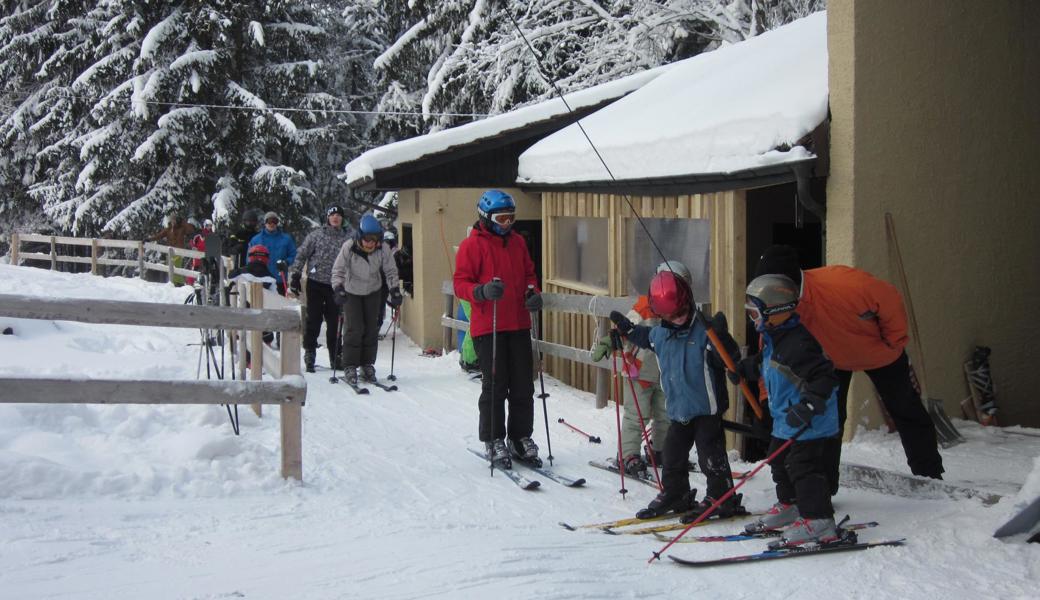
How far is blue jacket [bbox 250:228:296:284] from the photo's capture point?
43.3 feet

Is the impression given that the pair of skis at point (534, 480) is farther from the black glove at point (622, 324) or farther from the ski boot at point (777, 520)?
the ski boot at point (777, 520)

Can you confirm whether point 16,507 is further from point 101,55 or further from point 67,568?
point 101,55

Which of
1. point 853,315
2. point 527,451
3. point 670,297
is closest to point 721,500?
point 670,297

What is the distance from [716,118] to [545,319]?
4399mm

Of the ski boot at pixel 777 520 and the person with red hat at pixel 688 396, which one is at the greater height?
the person with red hat at pixel 688 396

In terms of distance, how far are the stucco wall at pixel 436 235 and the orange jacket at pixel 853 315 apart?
835 centimetres

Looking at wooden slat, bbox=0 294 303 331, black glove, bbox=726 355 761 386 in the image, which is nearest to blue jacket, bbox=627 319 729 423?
black glove, bbox=726 355 761 386

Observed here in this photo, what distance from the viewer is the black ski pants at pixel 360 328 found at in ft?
36.4

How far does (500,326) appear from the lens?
732 cm

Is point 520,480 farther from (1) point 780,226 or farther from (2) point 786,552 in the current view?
(1) point 780,226

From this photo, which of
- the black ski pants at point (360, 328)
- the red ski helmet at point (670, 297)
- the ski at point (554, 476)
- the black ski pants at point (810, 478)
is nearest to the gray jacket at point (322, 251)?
the black ski pants at point (360, 328)

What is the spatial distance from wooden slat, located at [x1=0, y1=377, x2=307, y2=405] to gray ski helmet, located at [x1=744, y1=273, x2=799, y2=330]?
2.91m

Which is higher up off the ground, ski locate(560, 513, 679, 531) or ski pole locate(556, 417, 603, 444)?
ski locate(560, 513, 679, 531)

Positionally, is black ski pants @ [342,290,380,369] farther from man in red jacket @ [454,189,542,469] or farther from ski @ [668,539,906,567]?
ski @ [668,539,906,567]
